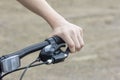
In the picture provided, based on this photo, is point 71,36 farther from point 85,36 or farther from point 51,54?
point 85,36

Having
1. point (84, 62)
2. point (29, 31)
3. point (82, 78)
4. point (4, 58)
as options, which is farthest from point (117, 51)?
point (4, 58)

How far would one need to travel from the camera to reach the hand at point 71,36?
2.07 metres

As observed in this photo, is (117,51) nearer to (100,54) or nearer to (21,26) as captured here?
(100,54)

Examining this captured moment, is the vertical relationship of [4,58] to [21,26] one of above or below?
above

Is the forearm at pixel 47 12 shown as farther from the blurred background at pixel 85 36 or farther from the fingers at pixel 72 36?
the blurred background at pixel 85 36

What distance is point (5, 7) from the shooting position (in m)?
10.5

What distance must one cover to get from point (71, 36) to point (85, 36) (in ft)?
19.8

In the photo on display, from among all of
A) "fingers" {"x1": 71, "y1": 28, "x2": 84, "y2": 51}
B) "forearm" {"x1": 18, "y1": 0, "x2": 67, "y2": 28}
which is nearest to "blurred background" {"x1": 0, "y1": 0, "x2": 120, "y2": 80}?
"forearm" {"x1": 18, "y1": 0, "x2": 67, "y2": 28}

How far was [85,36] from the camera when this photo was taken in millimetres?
8117

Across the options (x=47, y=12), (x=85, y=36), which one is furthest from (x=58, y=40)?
(x=85, y=36)

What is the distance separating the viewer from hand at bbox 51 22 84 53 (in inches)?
81.6

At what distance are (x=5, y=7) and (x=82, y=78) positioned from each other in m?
4.84

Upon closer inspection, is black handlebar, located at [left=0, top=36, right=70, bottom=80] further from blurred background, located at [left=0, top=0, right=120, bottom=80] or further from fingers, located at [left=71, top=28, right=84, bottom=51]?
blurred background, located at [left=0, top=0, right=120, bottom=80]

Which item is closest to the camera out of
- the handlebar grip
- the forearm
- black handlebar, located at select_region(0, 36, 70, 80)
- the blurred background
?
black handlebar, located at select_region(0, 36, 70, 80)
